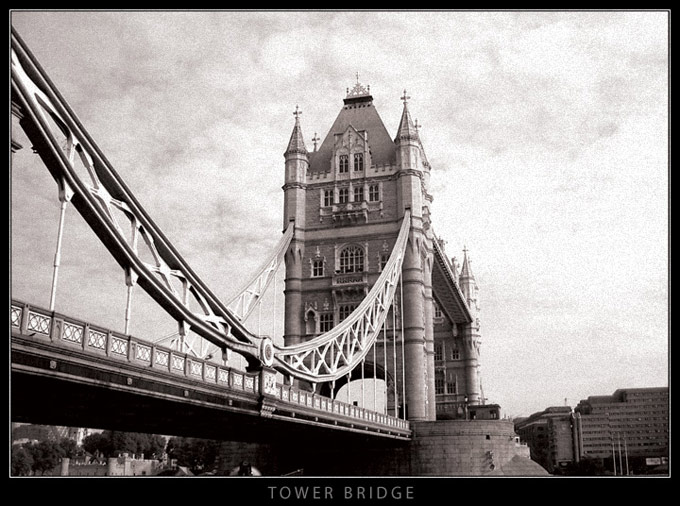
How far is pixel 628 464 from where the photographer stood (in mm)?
30375

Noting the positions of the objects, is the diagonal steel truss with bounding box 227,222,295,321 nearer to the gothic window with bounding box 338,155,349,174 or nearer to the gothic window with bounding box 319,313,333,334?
the gothic window with bounding box 319,313,333,334

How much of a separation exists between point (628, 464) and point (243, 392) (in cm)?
1718

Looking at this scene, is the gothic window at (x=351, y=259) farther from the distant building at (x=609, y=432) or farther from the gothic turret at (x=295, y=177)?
the distant building at (x=609, y=432)

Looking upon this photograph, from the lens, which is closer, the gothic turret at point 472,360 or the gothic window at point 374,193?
the gothic window at point 374,193

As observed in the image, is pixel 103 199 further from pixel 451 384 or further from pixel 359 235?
pixel 451 384

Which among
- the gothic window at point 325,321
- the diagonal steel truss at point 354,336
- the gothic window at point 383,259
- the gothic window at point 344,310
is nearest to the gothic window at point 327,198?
the gothic window at point 383,259

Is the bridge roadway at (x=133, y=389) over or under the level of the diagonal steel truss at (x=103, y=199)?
under

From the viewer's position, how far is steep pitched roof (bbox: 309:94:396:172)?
47.1 meters

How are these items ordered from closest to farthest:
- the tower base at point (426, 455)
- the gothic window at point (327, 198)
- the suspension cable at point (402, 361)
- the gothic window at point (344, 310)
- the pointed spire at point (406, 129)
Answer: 1. the tower base at point (426, 455)
2. the suspension cable at point (402, 361)
3. the gothic window at point (344, 310)
4. the pointed spire at point (406, 129)
5. the gothic window at point (327, 198)

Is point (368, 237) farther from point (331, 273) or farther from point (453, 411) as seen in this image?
point (453, 411)

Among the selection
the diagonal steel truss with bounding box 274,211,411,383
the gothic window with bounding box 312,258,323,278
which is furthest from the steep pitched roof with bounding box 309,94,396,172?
the gothic window with bounding box 312,258,323,278

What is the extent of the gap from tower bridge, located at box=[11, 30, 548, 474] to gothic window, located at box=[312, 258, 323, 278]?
62mm

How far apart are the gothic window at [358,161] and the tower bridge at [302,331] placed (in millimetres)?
86

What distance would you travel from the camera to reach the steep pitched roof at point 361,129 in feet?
155
